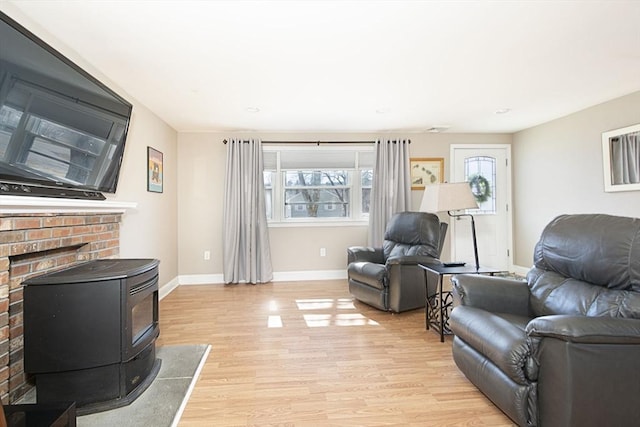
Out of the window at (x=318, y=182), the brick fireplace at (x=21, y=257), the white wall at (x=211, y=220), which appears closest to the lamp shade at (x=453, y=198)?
the window at (x=318, y=182)

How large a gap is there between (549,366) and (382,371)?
3.34ft

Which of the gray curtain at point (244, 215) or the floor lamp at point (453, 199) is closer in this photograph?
the floor lamp at point (453, 199)

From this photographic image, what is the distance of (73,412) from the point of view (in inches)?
53.0

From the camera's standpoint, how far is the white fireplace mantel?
150 centimetres

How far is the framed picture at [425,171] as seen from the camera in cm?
484

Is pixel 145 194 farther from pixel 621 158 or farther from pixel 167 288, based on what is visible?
pixel 621 158

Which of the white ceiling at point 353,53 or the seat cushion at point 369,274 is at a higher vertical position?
the white ceiling at point 353,53

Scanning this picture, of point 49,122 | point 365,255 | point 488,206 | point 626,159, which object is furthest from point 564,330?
point 488,206

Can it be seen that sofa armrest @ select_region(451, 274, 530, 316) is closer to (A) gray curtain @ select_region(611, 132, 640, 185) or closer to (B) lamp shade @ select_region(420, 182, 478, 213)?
(B) lamp shade @ select_region(420, 182, 478, 213)

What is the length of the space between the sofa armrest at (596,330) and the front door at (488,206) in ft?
12.1

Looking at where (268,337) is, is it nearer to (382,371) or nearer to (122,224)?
(382,371)

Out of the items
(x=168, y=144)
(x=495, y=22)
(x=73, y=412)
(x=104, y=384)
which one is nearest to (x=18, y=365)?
(x=104, y=384)

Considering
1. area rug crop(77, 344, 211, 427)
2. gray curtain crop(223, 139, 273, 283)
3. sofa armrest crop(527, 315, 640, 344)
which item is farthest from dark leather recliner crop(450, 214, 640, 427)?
gray curtain crop(223, 139, 273, 283)

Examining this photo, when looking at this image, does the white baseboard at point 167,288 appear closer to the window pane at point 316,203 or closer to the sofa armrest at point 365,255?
the window pane at point 316,203
